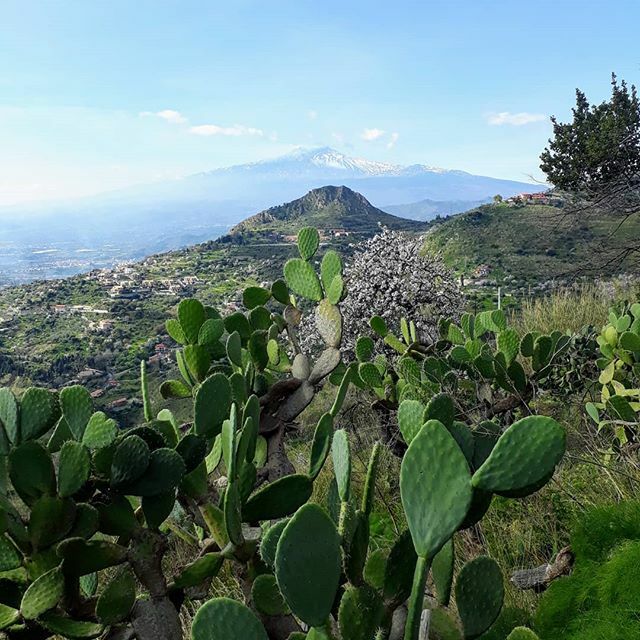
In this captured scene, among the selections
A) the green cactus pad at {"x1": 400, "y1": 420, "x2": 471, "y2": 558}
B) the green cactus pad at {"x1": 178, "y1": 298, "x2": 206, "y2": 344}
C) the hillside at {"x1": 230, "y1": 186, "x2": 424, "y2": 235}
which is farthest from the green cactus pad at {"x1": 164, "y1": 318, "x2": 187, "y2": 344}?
the hillside at {"x1": 230, "y1": 186, "x2": 424, "y2": 235}

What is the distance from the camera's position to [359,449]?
4.02 meters

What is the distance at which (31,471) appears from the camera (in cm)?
98

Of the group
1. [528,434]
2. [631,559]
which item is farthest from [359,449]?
[528,434]

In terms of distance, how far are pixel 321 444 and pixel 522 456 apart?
1.91 feet

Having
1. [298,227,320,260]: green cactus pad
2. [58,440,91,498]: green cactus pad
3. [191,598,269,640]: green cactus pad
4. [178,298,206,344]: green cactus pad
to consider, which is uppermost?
[298,227,320,260]: green cactus pad

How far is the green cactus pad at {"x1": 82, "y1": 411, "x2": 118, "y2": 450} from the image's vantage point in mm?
1066

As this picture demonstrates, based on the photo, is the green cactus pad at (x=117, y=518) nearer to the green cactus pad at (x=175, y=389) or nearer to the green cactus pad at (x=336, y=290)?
the green cactus pad at (x=175, y=389)

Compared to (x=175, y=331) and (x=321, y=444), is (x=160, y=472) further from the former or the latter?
(x=175, y=331)

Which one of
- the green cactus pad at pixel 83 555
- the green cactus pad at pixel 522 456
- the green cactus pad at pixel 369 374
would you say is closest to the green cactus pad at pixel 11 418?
the green cactus pad at pixel 83 555

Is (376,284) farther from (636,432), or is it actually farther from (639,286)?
(636,432)

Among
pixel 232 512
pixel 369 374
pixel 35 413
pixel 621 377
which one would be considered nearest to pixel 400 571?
pixel 232 512

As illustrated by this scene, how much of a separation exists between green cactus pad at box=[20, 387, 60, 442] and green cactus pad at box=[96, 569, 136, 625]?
333mm

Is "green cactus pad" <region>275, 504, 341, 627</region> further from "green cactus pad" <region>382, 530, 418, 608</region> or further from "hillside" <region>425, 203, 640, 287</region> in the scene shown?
"hillside" <region>425, 203, 640, 287</region>

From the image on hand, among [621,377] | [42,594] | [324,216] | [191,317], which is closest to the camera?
[42,594]
